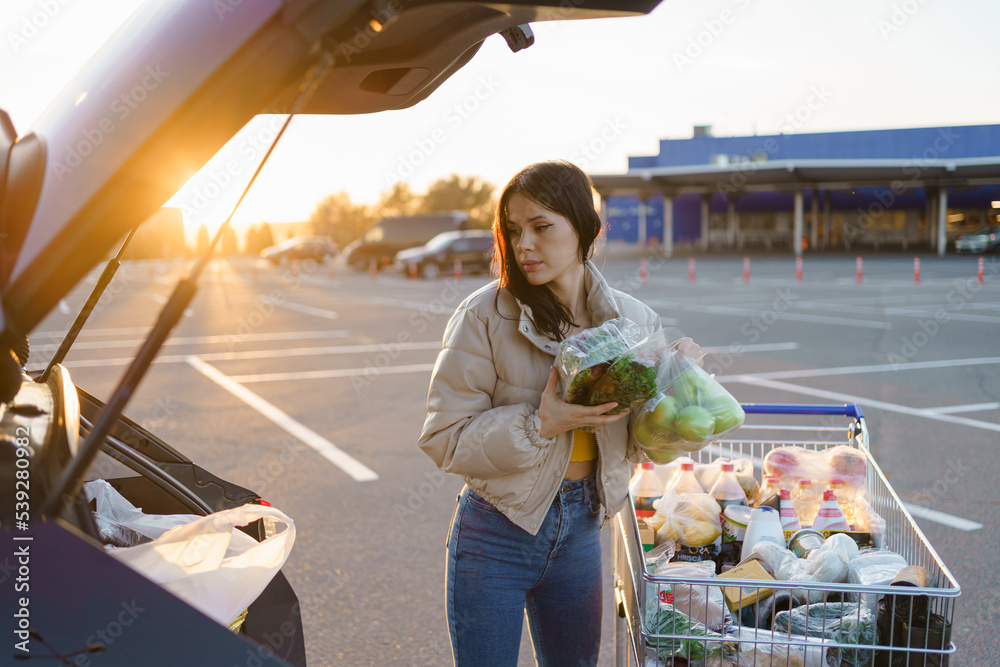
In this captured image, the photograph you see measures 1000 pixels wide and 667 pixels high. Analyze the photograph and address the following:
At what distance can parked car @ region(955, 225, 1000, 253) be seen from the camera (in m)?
36.8

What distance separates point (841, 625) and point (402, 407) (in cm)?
614

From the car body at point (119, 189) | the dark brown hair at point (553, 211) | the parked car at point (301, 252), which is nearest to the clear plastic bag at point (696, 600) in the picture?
the dark brown hair at point (553, 211)

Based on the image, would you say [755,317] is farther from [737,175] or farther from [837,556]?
[737,175]

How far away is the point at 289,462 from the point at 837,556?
4.71 m

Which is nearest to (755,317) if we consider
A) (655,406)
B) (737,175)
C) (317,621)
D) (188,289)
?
(317,621)

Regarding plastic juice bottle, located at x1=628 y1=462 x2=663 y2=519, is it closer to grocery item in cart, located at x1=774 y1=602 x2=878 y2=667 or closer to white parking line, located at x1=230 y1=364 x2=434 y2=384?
grocery item in cart, located at x1=774 y1=602 x2=878 y2=667

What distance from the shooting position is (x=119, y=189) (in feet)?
3.65

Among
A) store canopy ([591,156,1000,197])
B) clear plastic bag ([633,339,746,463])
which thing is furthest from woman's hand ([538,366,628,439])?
store canopy ([591,156,1000,197])

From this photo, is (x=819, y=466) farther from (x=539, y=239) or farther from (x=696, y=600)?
(x=539, y=239)

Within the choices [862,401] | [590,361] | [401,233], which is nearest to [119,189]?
[590,361]

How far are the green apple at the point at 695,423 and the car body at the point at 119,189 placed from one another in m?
1.09

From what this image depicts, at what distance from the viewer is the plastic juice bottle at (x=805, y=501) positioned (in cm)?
266

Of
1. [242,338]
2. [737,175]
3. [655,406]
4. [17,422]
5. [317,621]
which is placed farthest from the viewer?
[737,175]

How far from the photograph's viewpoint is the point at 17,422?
48.4 inches
